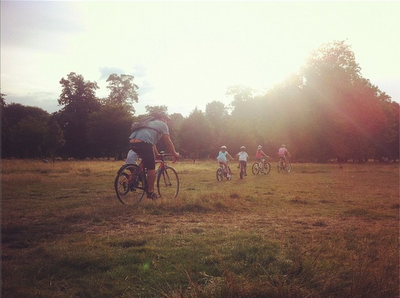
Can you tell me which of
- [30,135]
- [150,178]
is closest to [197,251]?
[150,178]

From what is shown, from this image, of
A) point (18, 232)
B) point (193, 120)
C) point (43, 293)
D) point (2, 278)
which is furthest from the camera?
point (193, 120)

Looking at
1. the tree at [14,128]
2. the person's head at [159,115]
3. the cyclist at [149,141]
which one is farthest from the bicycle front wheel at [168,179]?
the tree at [14,128]

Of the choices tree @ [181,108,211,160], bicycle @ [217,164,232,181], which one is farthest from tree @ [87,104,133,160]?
bicycle @ [217,164,232,181]

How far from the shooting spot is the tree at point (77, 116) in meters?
34.0

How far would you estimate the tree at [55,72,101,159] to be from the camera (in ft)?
112

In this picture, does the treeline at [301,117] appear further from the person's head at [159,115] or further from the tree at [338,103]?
the person's head at [159,115]

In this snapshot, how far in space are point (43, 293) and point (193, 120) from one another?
217 feet

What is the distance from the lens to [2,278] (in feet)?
10.8

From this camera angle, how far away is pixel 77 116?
5372cm

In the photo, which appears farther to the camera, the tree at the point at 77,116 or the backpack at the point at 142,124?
the tree at the point at 77,116

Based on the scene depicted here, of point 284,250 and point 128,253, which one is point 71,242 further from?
point 284,250

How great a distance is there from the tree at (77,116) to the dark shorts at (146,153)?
2510 centimetres

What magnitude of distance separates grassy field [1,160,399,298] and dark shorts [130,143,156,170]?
1.02 m

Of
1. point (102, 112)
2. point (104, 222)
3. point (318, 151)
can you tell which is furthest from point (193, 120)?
point (104, 222)
